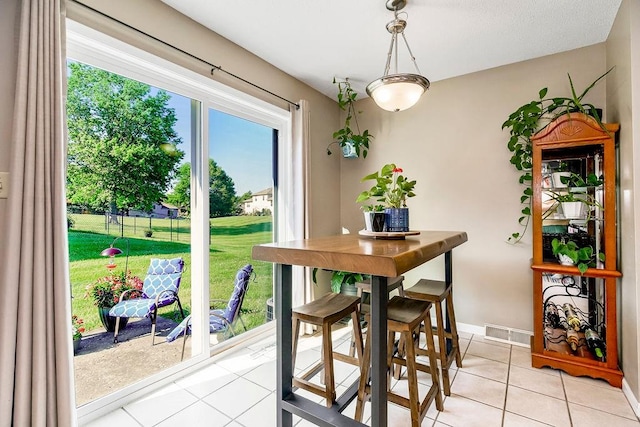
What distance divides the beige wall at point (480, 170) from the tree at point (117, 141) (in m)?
2.43

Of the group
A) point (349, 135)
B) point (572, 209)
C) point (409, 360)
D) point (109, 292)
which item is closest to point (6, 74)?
point (109, 292)

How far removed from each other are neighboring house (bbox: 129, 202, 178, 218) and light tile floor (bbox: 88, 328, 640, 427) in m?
1.23

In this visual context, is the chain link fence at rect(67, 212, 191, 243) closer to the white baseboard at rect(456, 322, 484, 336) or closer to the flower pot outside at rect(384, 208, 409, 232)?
the flower pot outside at rect(384, 208, 409, 232)

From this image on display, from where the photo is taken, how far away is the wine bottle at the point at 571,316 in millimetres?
2389

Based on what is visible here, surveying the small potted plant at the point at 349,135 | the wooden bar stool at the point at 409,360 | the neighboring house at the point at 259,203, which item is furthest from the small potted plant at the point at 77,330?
the small potted plant at the point at 349,135

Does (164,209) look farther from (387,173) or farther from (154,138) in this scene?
(387,173)

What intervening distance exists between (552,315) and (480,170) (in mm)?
1407

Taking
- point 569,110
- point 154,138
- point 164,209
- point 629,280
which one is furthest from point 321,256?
point 569,110

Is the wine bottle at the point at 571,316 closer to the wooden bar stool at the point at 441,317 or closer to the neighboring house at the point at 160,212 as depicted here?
the wooden bar stool at the point at 441,317

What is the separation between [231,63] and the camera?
99.0 inches

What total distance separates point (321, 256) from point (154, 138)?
1.65m

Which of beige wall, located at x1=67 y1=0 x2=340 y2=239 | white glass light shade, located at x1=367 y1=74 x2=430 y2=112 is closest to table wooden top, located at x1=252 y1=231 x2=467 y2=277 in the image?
white glass light shade, located at x1=367 y1=74 x2=430 y2=112

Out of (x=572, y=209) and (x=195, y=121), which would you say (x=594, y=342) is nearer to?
(x=572, y=209)

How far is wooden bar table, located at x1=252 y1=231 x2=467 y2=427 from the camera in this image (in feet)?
3.76
